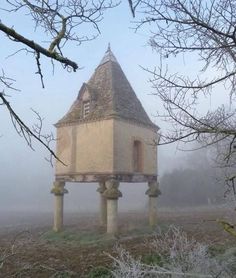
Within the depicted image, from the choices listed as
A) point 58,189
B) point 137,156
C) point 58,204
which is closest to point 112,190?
point 137,156

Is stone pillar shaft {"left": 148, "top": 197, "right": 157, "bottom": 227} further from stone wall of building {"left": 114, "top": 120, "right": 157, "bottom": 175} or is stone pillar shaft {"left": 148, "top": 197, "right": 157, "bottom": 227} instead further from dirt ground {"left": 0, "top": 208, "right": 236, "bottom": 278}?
stone wall of building {"left": 114, "top": 120, "right": 157, "bottom": 175}

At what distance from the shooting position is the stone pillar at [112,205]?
16.1 meters

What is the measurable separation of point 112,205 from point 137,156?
321 centimetres

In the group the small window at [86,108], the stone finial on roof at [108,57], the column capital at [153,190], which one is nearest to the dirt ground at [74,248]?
the column capital at [153,190]

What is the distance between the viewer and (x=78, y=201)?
63500 millimetres

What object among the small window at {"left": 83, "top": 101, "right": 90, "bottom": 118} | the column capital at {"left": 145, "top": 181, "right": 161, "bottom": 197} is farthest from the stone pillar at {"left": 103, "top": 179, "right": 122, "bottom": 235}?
the small window at {"left": 83, "top": 101, "right": 90, "bottom": 118}

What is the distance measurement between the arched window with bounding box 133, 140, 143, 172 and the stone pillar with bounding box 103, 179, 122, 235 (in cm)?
220

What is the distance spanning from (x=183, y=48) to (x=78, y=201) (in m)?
58.8

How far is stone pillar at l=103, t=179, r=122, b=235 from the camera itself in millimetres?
16094

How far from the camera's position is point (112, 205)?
16.3 meters

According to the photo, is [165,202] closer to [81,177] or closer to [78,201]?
[81,177]

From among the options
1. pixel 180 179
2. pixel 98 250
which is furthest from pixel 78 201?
pixel 98 250

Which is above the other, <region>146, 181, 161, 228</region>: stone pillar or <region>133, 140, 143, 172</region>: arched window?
<region>133, 140, 143, 172</region>: arched window

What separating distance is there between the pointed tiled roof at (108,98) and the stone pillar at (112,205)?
3.07 m
